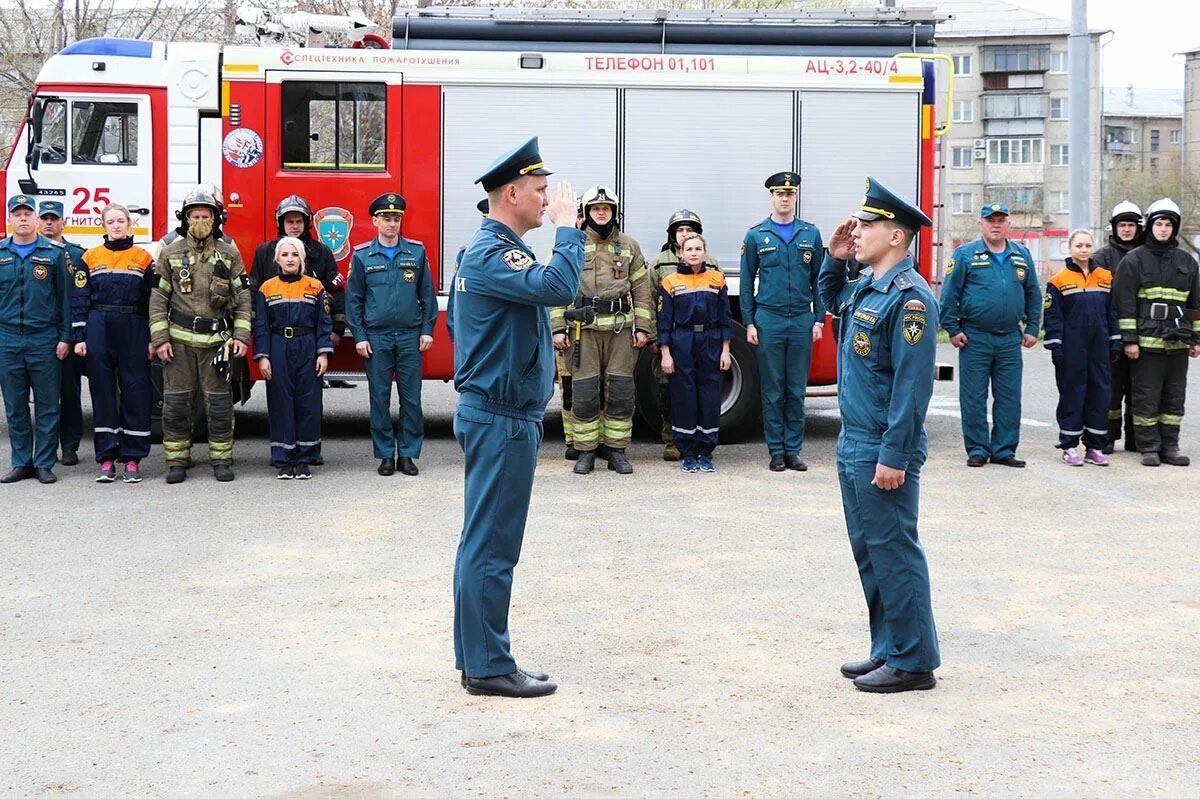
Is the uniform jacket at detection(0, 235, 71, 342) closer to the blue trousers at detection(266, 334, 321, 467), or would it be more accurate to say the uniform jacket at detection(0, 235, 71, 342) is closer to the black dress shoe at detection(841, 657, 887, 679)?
the blue trousers at detection(266, 334, 321, 467)

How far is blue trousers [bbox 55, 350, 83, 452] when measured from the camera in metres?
11.1

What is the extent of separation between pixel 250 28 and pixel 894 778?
34.1 feet

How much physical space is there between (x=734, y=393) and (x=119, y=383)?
4.91m

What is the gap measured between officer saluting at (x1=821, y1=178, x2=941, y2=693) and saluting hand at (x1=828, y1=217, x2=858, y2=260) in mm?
129

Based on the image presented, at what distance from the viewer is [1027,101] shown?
83750 millimetres

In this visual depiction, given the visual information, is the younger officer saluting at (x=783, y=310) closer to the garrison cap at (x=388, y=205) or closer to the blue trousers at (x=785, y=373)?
the blue trousers at (x=785, y=373)

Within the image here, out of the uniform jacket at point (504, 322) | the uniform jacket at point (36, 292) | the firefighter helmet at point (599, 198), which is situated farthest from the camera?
the firefighter helmet at point (599, 198)

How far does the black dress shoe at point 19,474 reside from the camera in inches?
409

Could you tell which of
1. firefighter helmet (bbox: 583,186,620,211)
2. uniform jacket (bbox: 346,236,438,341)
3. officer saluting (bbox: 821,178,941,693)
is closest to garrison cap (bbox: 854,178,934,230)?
officer saluting (bbox: 821,178,941,693)


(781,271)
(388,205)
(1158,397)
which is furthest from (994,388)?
(388,205)

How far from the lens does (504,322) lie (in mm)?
5379

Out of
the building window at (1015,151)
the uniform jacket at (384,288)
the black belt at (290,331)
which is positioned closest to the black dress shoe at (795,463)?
the uniform jacket at (384,288)

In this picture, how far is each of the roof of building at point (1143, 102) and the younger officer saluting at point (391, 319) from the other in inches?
4326

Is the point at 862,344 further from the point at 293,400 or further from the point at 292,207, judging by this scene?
the point at 292,207
